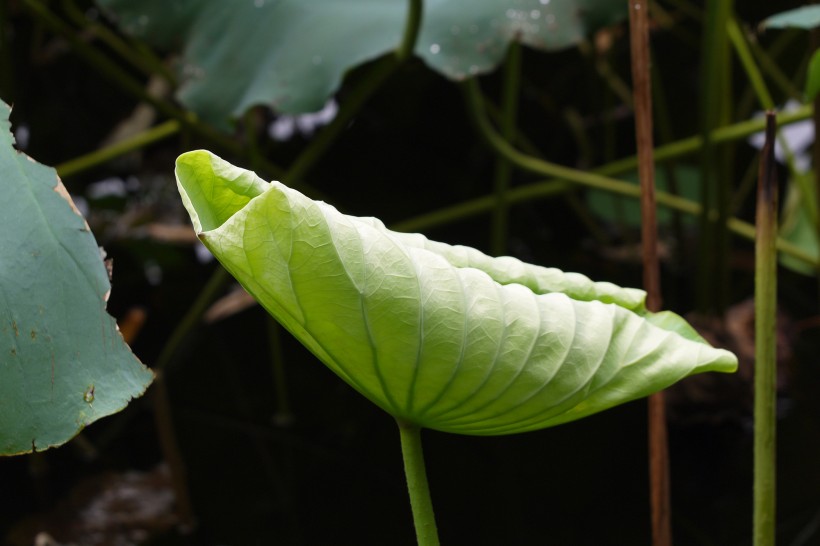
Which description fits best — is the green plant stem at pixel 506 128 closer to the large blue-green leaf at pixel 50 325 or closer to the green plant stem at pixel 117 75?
the green plant stem at pixel 117 75

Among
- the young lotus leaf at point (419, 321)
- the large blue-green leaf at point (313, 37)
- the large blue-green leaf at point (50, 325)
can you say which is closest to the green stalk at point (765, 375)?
the young lotus leaf at point (419, 321)

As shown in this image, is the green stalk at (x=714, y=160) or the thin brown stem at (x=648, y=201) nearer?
the thin brown stem at (x=648, y=201)

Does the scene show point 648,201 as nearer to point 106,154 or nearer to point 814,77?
point 814,77

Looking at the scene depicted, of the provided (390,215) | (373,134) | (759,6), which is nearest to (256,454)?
(390,215)

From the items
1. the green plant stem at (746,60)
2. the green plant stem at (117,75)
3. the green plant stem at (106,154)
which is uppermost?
the green plant stem at (746,60)

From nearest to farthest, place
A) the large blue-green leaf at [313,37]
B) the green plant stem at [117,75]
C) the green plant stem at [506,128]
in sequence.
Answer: the large blue-green leaf at [313,37] → the green plant stem at [117,75] → the green plant stem at [506,128]

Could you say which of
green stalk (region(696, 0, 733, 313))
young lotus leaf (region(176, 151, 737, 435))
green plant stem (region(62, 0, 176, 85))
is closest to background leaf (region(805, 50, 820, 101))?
young lotus leaf (region(176, 151, 737, 435))

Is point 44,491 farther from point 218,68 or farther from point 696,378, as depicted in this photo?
point 696,378
